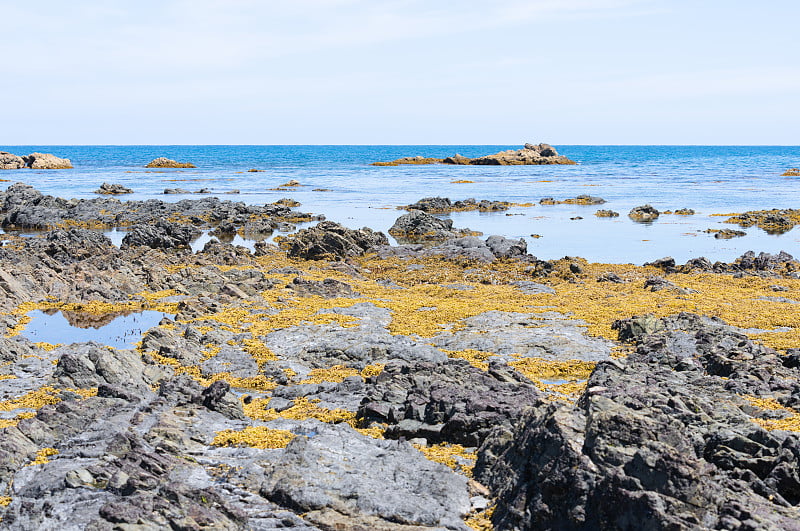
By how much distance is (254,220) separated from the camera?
2099 inches

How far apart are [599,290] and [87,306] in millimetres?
19108

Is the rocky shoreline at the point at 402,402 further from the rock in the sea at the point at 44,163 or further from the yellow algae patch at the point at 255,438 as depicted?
the rock in the sea at the point at 44,163

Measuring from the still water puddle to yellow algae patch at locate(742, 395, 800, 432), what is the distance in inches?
619

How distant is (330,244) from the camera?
118 ft

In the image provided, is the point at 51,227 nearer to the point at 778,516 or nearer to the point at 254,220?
the point at 254,220

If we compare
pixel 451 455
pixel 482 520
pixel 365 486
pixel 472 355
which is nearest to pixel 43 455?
pixel 365 486

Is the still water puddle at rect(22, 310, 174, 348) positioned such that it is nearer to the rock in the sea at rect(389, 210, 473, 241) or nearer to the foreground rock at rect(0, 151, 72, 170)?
the rock in the sea at rect(389, 210, 473, 241)

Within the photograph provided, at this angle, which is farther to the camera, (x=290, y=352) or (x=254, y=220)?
(x=254, y=220)

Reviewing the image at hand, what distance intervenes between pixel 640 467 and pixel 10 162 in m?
159

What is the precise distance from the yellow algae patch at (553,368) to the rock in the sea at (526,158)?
473ft

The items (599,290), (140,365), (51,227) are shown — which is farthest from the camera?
(51,227)

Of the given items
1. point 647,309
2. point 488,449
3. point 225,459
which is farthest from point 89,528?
point 647,309

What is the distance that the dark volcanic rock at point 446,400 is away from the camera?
12.2m

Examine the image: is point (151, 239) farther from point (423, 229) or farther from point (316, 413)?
point (316, 413)
